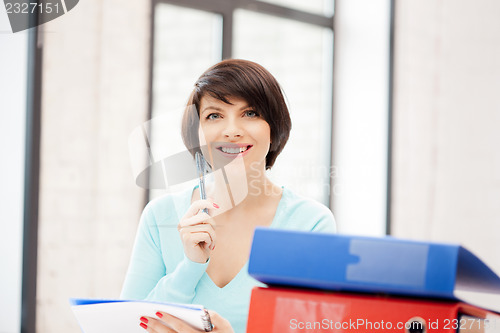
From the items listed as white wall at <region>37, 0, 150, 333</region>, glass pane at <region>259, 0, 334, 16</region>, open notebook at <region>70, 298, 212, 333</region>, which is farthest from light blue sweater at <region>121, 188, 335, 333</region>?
glass pane at <region>259, 0, 334, 16</region>

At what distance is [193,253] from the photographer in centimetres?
71

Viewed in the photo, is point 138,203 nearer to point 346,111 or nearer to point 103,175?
point 103,175

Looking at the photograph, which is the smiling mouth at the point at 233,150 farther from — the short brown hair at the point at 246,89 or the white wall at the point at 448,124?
the white wall at the point at 448,124

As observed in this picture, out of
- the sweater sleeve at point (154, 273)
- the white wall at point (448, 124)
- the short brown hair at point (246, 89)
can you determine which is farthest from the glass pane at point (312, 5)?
the sweater sleeve at point (154, 273)

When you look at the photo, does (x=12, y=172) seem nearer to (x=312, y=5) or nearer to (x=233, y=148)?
(x=233, y=148)

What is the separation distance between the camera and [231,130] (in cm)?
84

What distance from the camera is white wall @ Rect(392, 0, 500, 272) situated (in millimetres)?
2426

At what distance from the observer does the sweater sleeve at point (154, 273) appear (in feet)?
2.53

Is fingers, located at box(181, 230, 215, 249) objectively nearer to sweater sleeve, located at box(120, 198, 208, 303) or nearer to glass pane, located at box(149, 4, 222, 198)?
sweater sleeve, located at box(120, 198, 208, 303)

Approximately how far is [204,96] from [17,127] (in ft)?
3.32

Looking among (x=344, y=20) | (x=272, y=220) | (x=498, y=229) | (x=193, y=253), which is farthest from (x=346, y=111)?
(x=193, y=253)

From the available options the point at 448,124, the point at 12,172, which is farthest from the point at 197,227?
the point at 448,124

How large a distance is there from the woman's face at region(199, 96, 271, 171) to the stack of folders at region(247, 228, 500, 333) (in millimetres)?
497

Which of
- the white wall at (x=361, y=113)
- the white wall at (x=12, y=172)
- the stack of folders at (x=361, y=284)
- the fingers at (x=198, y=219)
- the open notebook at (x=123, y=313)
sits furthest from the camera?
the white wall at (x=361, y=113)
